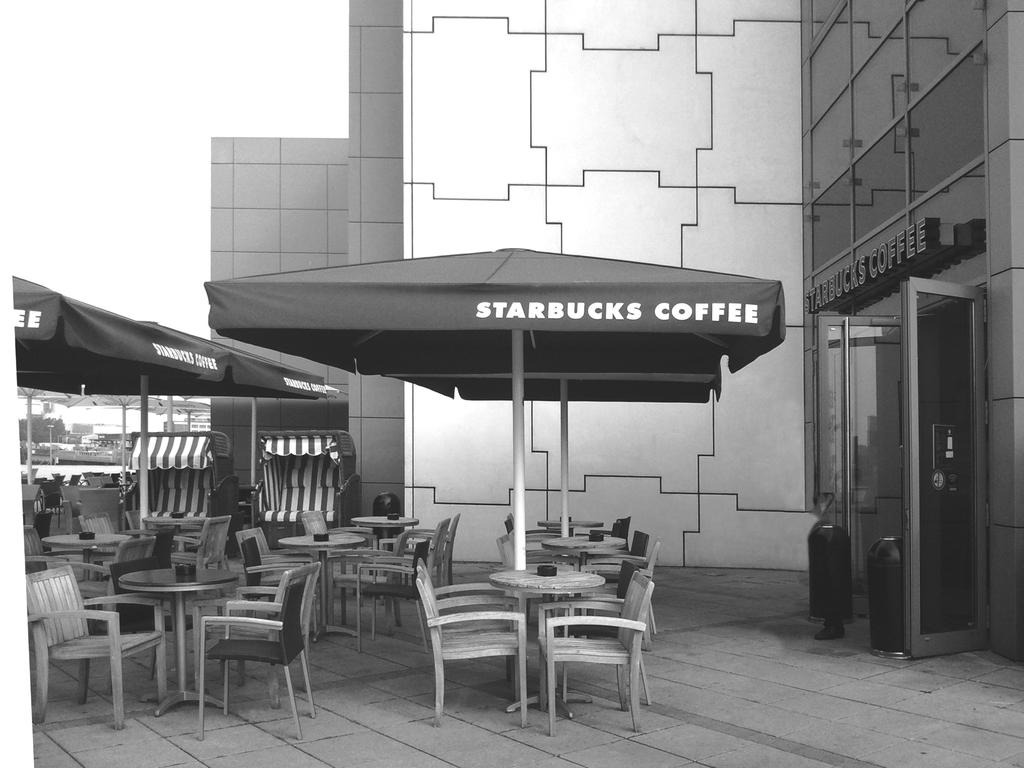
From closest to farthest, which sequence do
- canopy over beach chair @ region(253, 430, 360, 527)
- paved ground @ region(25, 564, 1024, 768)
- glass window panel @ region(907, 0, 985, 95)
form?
paved ground @ region(25, 564, 1024, 768) → glass window panel @ region(907, 0, 985, 95) → canopy over beach chair @ region(253, 430, 360, 527)

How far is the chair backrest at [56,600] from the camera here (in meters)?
5.11

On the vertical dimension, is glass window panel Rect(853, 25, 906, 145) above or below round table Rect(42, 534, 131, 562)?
above

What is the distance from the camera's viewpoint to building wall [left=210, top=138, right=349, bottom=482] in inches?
737

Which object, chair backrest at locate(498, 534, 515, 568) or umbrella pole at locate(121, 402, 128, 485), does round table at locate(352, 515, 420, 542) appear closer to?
chair backrest at locate(498, 534, 515, 568)

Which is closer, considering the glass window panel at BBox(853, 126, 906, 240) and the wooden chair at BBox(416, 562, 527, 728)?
the wooden chair at BBox(416, 562, 527, 728)

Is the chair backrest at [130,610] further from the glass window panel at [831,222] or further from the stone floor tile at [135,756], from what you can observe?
the glass window panel at [831,222]

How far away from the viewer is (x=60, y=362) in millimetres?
7922

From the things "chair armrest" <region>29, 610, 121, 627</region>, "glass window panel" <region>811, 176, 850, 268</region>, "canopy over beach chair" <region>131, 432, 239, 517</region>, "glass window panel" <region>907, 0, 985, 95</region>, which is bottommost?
"chair armrest" <region>29, 610, 121, 627</region>

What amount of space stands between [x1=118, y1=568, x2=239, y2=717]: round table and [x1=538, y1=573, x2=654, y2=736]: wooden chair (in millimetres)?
1845

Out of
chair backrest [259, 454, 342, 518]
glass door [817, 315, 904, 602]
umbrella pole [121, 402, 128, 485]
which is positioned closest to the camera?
glass door [817, 315, 904, 602]

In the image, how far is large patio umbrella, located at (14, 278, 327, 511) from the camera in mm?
5707

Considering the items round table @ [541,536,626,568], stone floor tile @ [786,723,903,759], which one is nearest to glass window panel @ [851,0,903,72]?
round table @ [541,536,626,568]

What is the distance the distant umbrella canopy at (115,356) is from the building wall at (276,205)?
273 inches

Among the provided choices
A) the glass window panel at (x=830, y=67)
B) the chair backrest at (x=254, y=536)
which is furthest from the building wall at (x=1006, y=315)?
the chair backrest at (x=254, y=536)
